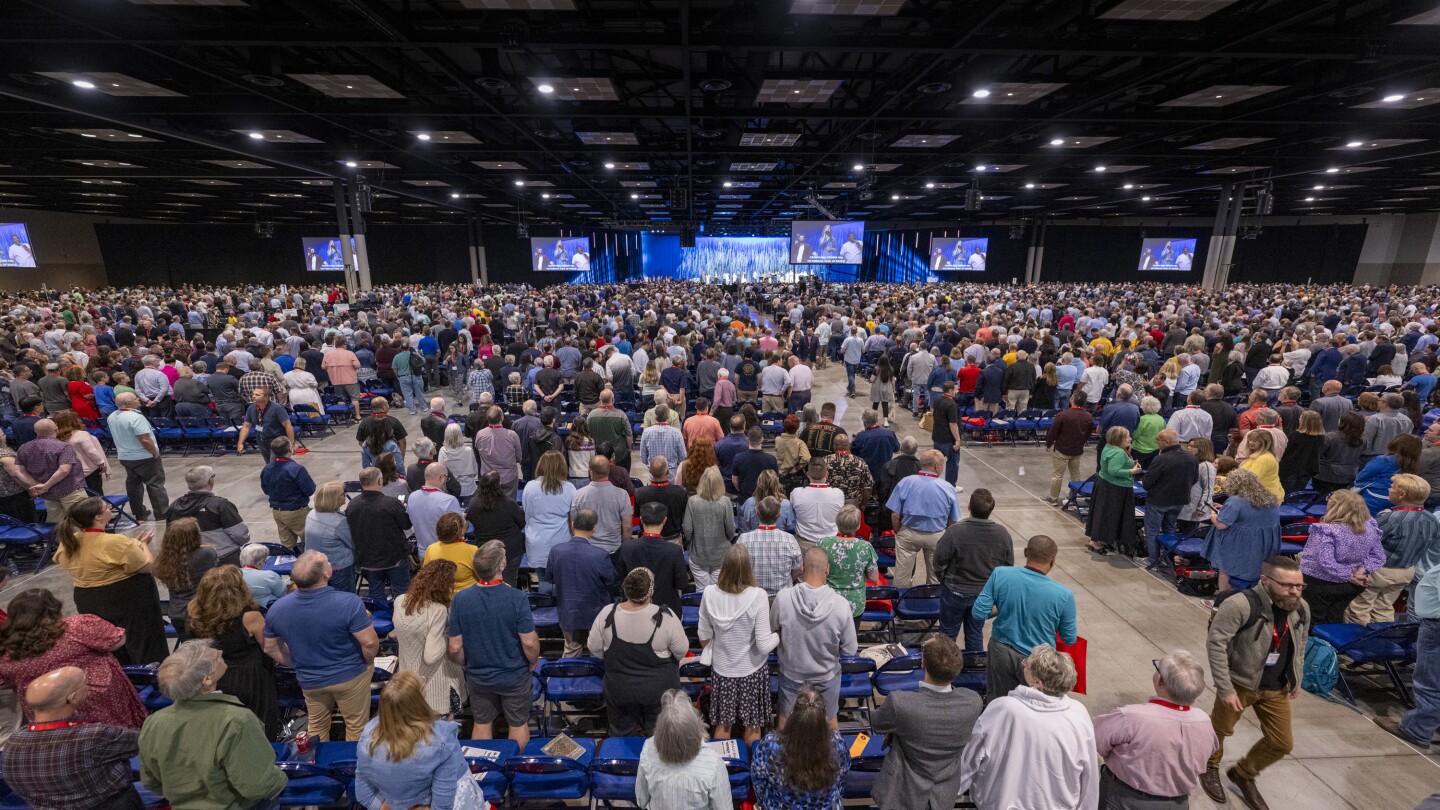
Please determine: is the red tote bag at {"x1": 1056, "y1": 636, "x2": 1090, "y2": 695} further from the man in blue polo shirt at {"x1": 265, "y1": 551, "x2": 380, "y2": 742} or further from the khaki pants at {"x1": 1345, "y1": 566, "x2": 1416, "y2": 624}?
the man in blue polo shirt at {"x1": 265, "y1": 551, "x2": 380, "y2": 742}

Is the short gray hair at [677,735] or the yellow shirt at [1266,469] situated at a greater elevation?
the yellow shirt at [1266,469]

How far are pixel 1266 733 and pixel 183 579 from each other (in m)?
6.92

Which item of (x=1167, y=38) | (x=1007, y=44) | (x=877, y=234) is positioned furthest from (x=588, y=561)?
(x=877, y=234)

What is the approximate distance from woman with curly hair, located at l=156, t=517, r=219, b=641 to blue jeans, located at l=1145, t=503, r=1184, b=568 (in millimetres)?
8308

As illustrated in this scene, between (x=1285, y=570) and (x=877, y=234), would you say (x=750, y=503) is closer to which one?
(x=1285, y=570)

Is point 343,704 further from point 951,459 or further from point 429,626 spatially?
point 951,459

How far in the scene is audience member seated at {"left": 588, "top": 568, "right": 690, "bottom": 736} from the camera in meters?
3.42

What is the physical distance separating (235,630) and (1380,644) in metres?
7.76

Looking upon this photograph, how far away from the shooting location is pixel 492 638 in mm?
3574

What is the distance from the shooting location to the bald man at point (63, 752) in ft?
8.43

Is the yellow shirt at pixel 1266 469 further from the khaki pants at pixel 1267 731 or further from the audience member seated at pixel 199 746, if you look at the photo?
the audience member seated at pixel 199 746

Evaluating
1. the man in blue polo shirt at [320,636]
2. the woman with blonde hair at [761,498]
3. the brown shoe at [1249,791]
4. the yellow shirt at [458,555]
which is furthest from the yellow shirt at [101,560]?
the brown shoe at [1249,791]

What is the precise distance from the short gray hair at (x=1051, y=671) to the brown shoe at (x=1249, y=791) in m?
2.16

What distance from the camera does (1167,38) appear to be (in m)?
7.99
